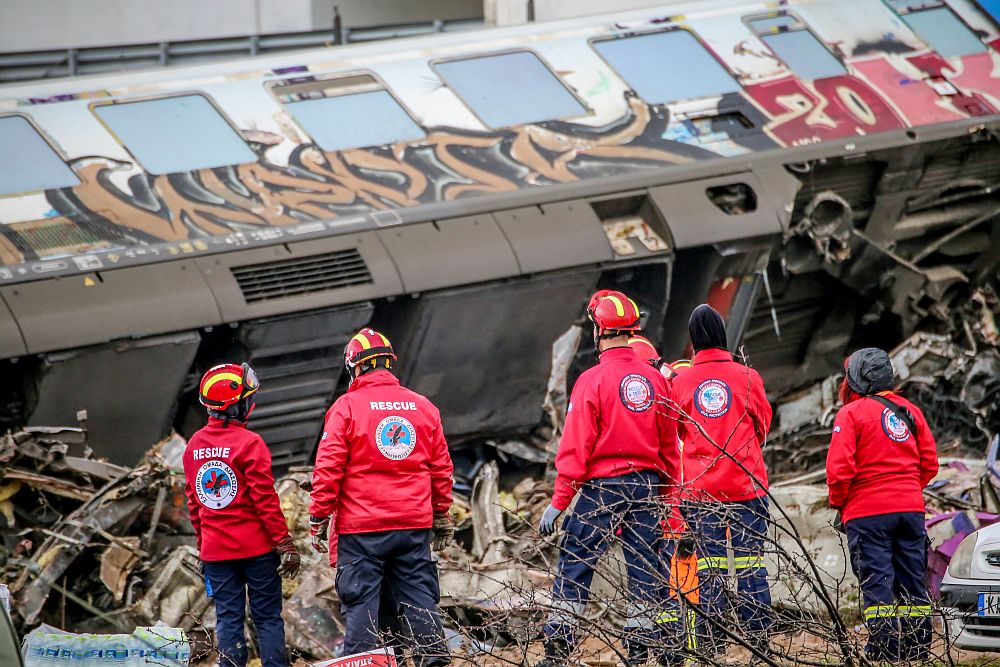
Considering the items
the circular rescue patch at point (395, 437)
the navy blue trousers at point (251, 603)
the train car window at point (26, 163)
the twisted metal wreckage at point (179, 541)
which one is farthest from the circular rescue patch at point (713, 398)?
the train car window at point (26, 163)

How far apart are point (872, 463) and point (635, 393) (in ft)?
4.11

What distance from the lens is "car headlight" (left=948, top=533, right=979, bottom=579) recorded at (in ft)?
23.3

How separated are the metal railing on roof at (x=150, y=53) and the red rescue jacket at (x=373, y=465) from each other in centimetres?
855

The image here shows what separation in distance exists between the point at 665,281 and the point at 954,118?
2961 millimetres

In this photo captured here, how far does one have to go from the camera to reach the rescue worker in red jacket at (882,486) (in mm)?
6711

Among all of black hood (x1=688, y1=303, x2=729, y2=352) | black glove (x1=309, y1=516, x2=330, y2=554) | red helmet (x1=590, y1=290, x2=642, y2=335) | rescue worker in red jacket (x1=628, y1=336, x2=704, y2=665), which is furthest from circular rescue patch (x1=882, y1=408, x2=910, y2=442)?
black glove (x1=309, y1=516, x2=330, y2=554)

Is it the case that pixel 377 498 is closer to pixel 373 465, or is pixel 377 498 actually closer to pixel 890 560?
pixel 373 465

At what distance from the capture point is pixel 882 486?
6734 mm

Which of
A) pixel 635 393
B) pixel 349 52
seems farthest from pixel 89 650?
pixel 349 52

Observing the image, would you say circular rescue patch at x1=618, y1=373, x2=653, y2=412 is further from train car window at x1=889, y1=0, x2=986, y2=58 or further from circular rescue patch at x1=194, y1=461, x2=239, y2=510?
train car window at x1=889, y1=0, x2=986, y2=58

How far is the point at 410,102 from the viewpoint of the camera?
1009cm

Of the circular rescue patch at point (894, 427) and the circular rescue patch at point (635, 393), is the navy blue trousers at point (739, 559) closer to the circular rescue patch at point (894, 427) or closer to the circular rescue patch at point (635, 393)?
the circular rescue patch at point (635, 393)

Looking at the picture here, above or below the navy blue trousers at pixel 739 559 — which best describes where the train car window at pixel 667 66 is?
above

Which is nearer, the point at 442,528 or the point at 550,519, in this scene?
the point at 550,519
